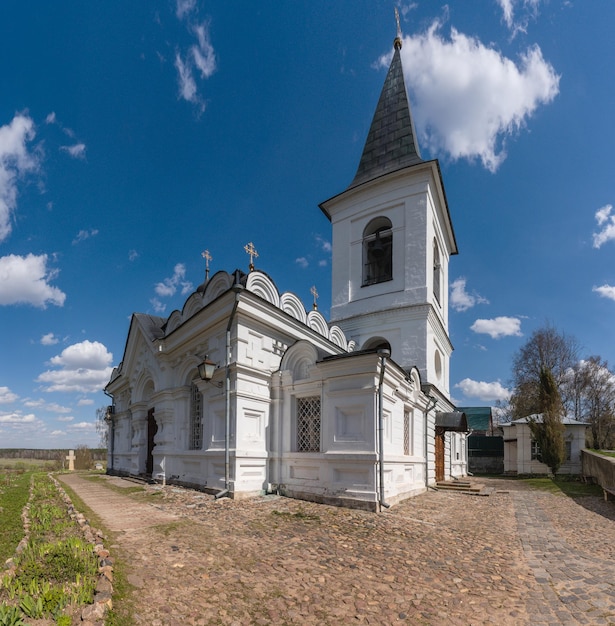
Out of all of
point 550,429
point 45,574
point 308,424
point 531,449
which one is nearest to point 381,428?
point 308,424

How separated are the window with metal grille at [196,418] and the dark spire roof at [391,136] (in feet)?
37.7

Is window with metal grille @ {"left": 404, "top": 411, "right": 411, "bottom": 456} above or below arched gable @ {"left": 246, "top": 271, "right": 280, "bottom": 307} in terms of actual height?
below

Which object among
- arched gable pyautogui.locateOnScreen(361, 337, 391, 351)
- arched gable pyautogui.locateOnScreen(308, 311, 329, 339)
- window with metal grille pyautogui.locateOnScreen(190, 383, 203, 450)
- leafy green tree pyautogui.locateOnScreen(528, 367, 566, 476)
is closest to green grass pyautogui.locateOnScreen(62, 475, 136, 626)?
window with metal grille pyautogui.locateOnScreen(190, 383, 203, 450)

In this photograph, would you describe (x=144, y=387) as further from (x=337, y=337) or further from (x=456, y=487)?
(x=456, y=487)

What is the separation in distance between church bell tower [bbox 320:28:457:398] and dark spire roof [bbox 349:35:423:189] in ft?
0.17

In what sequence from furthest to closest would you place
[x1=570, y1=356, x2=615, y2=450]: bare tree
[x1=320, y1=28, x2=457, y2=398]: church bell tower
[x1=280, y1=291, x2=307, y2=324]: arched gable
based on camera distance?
[x1=570, y1=356, x2=615, y2=450]: bare tree, [x1=320, y1=28, x2=457, y2=398]: church bell tower, [x1=280, y1=291, x2=307, y2=324]: arched gable

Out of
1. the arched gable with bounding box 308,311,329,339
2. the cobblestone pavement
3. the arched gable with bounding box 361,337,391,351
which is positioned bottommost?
the cobblestone pavement

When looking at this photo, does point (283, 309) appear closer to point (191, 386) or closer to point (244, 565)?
point (191, 386)

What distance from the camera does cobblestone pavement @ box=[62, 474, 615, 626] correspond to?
4.09 meters

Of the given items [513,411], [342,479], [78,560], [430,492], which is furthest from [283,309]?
[513,411]

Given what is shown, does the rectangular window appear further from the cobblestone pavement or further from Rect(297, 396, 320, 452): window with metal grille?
Rect(297, 396, 320, 452): window with metal grille

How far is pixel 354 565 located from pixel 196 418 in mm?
8509

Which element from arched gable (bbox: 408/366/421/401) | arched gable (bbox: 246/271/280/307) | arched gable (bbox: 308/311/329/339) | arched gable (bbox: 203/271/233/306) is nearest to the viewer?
arched gable (bbox: 246/271/280/307)

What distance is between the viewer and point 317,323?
14094 millimetres
